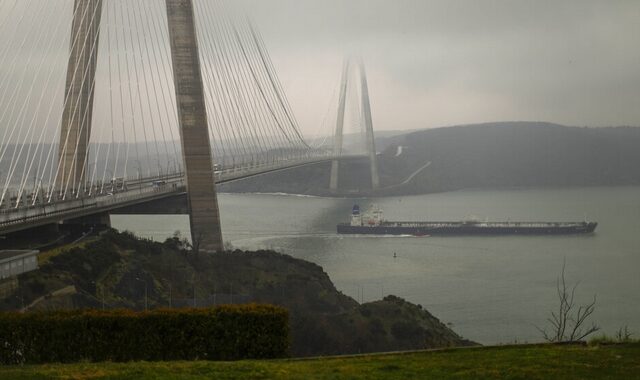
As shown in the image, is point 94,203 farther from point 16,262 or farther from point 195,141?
point 16,262

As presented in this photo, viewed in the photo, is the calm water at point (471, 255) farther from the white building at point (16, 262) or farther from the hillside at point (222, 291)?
the white building at point (16, 262)

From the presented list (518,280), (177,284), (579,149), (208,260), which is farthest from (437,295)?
(579,149)

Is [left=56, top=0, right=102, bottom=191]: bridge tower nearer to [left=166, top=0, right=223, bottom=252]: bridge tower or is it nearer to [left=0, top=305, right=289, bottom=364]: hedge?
[left=166, top=0, right=223, bottom=252]: bridge tower

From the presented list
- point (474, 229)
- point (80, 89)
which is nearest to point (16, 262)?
point (80, 89)

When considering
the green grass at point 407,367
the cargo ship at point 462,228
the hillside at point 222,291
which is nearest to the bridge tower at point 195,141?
the hillside at point 222,291

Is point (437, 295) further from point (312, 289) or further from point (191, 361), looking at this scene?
point (191, 361)
